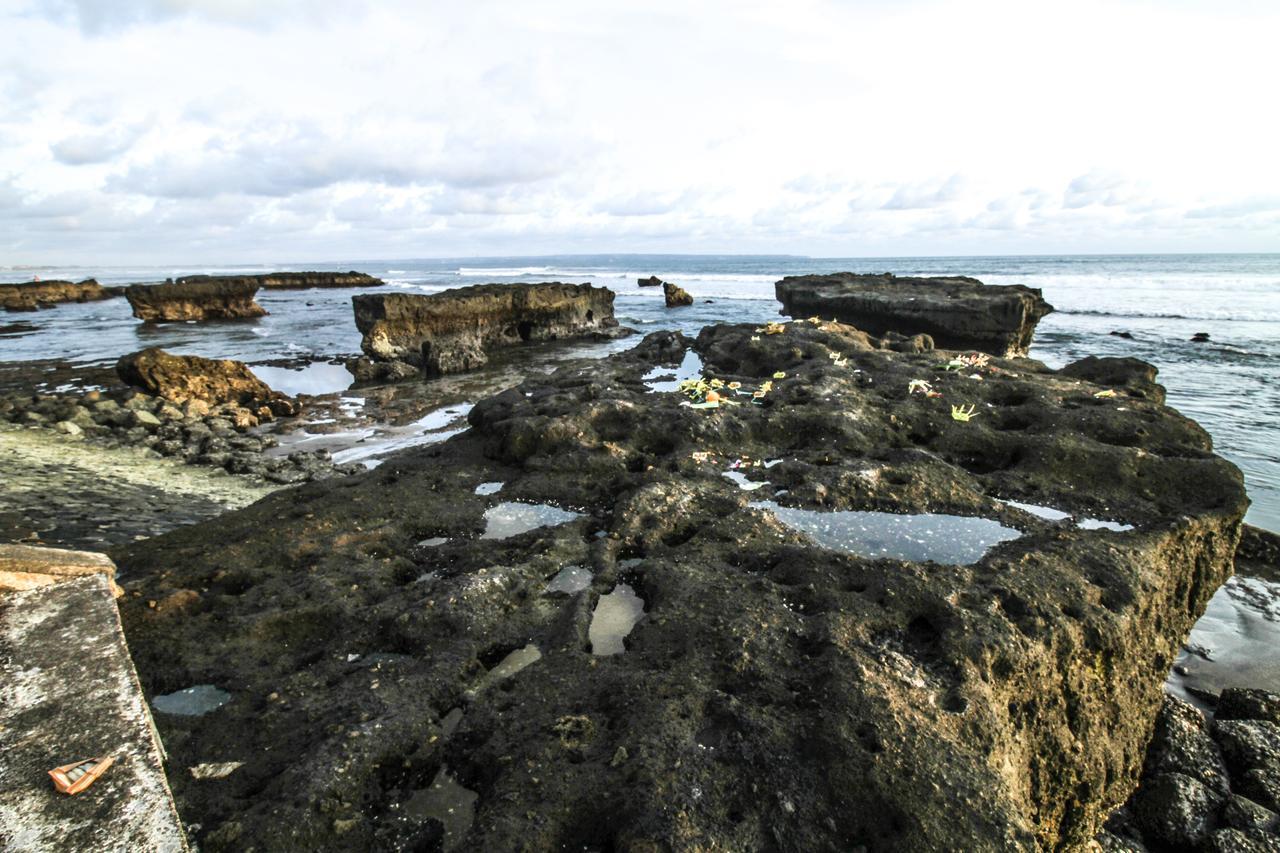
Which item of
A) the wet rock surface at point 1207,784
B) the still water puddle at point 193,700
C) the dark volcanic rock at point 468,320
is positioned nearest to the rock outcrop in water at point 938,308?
the dark volcanic rock at point 468,320

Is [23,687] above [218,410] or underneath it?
above

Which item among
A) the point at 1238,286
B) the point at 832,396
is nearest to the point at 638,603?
the point at 832,396

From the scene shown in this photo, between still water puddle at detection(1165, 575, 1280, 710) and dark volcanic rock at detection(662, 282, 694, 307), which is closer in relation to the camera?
still water puddle at detection(1165, 575, 1280, 710)

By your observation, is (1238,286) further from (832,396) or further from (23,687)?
(23,687)

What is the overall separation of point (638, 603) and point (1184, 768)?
3769mm

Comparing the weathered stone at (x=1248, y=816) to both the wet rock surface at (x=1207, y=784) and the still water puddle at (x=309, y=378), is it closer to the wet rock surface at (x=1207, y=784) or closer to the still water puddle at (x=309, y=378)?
the wet rock surface at (x=1207, y=784)

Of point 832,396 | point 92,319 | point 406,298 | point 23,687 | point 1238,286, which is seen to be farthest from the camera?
point 1238,286

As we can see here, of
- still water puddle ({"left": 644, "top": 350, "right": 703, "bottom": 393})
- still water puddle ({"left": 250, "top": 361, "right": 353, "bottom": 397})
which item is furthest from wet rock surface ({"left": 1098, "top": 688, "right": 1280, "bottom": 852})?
still water puddle ({"left": 250, "top": 361, "right": 353, "bottom": 397})

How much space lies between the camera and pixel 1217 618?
6.37 meters

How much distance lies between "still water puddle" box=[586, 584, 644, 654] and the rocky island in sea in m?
0.02

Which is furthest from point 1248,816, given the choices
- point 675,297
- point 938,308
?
point 675,297

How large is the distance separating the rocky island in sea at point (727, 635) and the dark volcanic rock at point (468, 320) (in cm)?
1431

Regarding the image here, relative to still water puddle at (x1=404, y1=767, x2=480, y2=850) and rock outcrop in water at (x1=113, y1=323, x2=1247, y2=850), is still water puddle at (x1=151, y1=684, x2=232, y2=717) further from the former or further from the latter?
still water puddle at (x1=404, y1=767, x2=480, y2=850)

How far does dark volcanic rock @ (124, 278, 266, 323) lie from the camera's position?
117 feet
